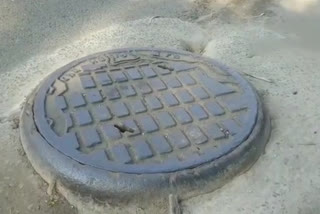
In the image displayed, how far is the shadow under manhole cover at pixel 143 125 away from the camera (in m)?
1.83

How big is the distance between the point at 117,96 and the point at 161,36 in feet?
2.83

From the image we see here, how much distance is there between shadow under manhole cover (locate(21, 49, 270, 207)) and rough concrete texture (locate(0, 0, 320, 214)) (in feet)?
0.32

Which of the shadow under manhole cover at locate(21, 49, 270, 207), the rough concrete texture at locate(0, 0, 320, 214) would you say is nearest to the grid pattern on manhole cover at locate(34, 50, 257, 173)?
the shadow under manhole cover at locate(21, 49, 270, 207)

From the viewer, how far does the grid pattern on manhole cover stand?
1.92 m

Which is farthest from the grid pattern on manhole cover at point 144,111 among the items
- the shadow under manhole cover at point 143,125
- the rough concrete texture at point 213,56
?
the rough concrete texture at point 213,56

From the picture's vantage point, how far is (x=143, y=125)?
6.76 feet

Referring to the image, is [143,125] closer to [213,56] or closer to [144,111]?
[144,111]

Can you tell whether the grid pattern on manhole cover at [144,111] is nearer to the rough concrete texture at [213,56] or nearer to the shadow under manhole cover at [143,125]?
the shadow under manhole cover at [143,125]

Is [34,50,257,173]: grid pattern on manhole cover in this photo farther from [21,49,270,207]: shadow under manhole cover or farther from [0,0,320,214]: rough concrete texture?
[0,0,320,214]: rough concrete texture

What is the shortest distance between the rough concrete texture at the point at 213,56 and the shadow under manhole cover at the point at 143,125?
0.32 feet

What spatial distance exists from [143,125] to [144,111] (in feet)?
0.34

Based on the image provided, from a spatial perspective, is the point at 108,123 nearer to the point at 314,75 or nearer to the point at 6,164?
the point at 6,164

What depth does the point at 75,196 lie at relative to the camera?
1850mm

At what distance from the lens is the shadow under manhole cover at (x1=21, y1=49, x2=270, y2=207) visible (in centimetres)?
183
